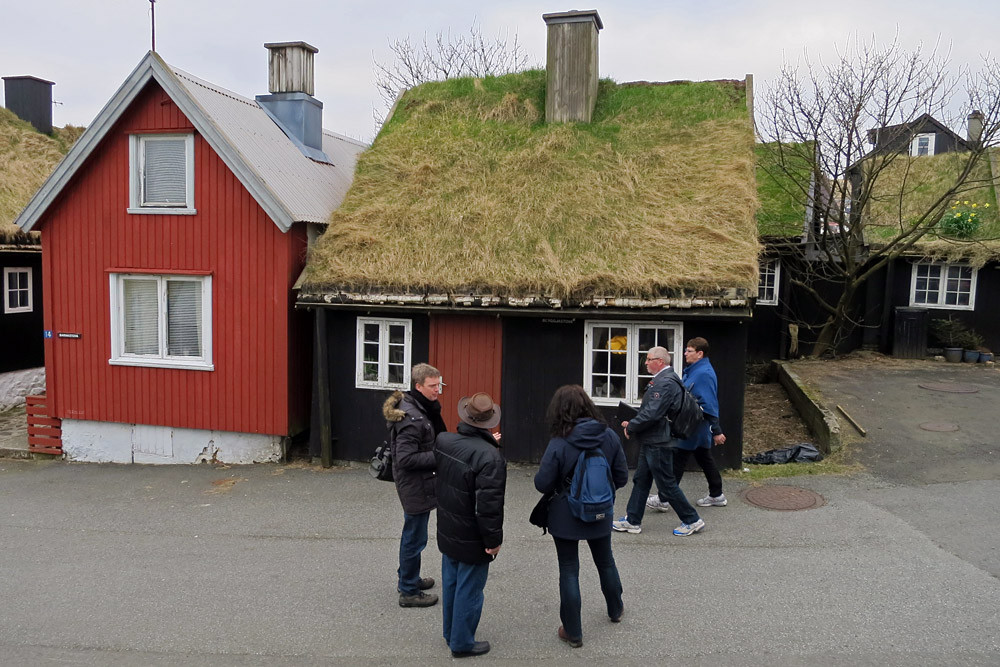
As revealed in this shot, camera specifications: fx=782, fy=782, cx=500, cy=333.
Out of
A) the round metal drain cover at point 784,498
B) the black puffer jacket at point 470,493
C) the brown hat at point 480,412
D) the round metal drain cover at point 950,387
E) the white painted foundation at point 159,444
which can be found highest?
the brown hat at point 480,412

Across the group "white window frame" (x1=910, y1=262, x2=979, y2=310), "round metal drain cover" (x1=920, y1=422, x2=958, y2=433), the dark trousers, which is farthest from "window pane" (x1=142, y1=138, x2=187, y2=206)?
"white window frame" (x1=910, y1=262, x2=979, y2=310)

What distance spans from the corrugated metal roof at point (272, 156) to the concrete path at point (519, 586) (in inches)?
186

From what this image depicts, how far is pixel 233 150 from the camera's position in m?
11.4

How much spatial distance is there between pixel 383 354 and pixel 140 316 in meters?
4.16

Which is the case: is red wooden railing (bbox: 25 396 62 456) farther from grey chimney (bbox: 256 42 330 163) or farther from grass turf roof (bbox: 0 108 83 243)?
grey chimney (bbox: 256 42 330 163)

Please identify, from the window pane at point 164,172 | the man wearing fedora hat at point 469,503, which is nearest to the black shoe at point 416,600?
the man wearing fedora hat at point 469,503

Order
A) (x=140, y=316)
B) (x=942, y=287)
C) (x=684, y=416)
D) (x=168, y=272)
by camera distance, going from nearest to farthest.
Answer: (x=684, y=416)
(x=168, y=272)
(x=140, y=316)
(x=942, y=287)

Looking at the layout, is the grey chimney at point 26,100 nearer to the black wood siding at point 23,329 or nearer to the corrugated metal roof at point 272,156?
the black wood siding at point 23,329

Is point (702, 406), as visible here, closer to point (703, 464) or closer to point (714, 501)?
point (703, 464)

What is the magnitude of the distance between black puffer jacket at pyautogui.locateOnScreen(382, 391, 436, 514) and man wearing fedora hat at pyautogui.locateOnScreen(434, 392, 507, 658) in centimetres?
55

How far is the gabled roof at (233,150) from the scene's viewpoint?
37.5 ft

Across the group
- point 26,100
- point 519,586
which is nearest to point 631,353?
point 519,586

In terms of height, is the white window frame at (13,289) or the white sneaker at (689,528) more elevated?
the white window frame at (13,289)

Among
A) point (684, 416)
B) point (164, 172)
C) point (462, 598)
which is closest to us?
point (462, 598)
